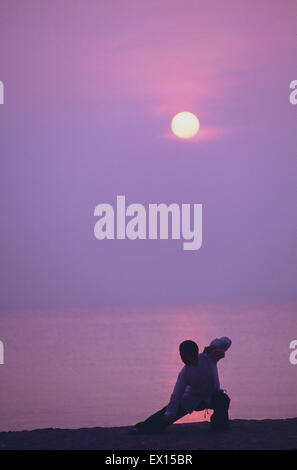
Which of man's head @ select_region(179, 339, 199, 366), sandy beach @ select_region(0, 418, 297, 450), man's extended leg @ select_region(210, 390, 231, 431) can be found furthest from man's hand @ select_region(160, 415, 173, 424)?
man's head @ select_region(179, 339, 199, 366)

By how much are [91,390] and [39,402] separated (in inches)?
101

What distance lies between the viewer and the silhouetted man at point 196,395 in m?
8.83

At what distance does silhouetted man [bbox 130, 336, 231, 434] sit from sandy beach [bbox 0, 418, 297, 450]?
133 mm

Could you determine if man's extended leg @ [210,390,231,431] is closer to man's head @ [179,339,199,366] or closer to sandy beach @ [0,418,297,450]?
sandy beach @ [0,418,297,450]

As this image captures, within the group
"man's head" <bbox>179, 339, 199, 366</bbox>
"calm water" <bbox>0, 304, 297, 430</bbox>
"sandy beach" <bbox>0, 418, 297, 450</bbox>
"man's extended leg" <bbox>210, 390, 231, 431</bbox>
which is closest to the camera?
"sandy beach" <bbox>0, 418, 297, 450</bbox>

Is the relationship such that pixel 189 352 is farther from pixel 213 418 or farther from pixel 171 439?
pixel 171 439

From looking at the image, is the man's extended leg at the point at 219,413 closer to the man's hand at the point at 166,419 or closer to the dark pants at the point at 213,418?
the dark pants at the point at 213,418

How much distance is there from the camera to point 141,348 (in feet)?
123

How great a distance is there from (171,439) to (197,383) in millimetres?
712

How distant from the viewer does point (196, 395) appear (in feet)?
29.4

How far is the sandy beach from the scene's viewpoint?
8164mm

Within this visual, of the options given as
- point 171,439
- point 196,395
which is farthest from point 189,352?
point 171,439

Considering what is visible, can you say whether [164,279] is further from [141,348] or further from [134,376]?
[134,376]

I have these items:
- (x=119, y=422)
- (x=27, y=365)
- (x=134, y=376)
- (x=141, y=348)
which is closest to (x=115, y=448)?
(x=119, y=422)
